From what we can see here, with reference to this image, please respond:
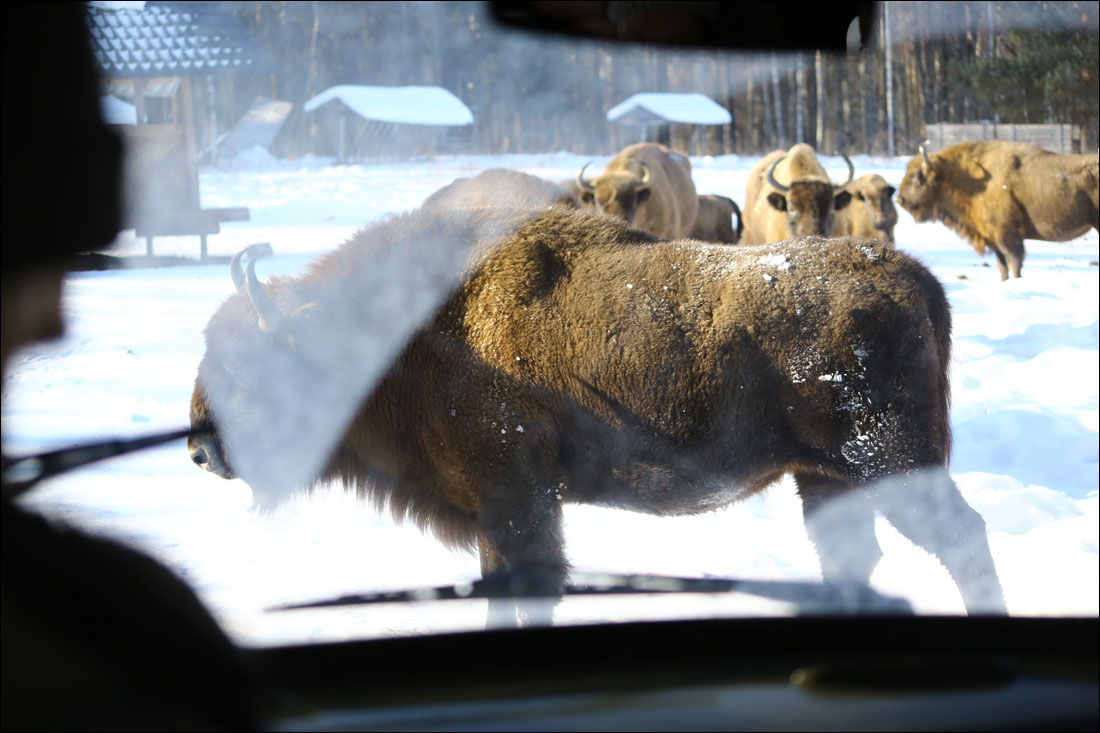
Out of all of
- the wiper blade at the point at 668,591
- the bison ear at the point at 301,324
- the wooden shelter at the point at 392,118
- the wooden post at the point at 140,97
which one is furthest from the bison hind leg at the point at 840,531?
the wooden shelter at the point at 392,118

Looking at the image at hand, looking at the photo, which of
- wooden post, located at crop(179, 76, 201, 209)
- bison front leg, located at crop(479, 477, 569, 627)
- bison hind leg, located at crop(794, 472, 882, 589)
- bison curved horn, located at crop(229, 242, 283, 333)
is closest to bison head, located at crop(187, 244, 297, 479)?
bison curved horn, located at crop(229, 242, 283, 333)

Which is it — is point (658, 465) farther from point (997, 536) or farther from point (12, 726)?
point (12, 726)

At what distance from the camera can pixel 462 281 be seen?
3086mm

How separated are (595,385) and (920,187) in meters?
11.0

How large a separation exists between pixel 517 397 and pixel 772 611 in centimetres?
139

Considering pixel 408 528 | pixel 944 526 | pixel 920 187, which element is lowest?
pixel 408 528

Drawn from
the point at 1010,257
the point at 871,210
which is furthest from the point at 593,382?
the point at 1010,257

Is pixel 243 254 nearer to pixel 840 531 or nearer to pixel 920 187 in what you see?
pixel 840 531

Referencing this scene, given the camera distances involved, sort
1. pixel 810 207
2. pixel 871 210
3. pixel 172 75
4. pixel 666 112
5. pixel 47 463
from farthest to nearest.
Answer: pixel 666 112 < pixel 172 75 < pixel 871 210 < pixel 810 207 < pixel 47 463

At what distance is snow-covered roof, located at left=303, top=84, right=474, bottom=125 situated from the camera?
1596cm

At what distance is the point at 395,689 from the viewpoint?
132 cm

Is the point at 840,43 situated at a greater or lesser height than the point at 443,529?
greater

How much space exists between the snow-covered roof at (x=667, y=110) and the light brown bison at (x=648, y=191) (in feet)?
22.5

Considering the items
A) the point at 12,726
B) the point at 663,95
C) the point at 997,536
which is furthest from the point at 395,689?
the point at 663,95
